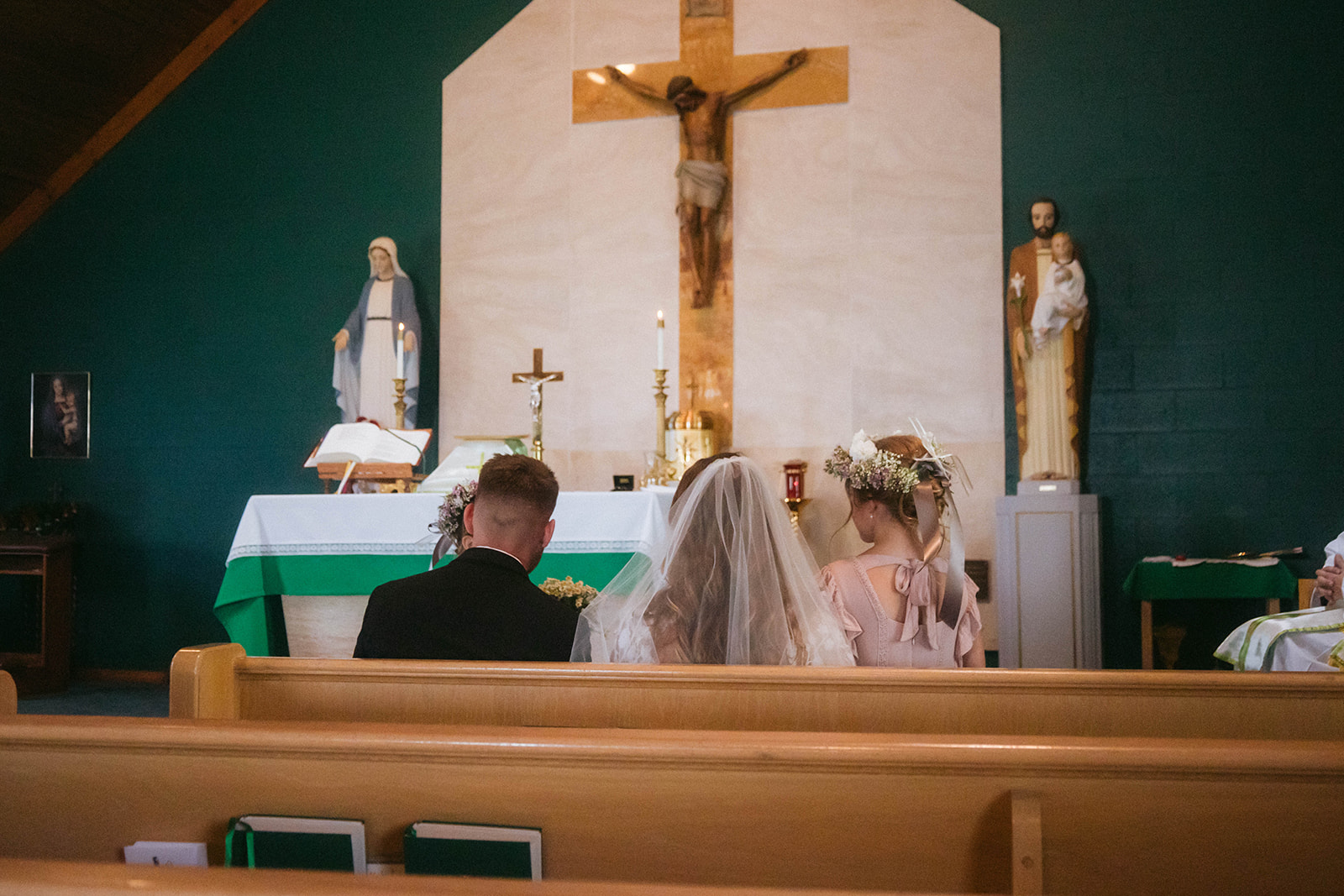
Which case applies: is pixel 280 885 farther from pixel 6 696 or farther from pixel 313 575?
pixel 313 575

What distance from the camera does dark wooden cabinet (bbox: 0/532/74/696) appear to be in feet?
20.9

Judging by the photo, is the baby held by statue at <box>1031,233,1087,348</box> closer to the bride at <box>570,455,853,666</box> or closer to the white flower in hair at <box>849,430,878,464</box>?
the white flower in hair at <box>849,430,878,464</box>

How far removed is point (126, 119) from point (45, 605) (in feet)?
11.1

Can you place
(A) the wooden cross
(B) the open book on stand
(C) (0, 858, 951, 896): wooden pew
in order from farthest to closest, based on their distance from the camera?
(A) the wooden cross, (B) the open book on stand, (C) (0, 858, 951, 896): wooden pew

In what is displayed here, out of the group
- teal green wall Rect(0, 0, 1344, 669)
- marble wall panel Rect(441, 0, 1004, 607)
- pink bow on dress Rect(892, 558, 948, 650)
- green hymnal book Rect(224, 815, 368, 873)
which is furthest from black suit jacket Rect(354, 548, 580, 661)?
teal green wall Rect(0, 0, 1344, 669)

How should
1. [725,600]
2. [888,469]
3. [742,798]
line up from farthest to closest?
[888,469] < [725,600] < [742,798]

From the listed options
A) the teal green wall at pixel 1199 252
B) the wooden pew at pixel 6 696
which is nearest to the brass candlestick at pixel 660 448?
the teal green wall at pixel 1199 252

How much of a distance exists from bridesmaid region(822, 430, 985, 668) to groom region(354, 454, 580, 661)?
70cm

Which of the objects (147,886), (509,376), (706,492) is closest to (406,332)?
(509,376)

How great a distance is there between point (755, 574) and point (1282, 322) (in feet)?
15.2

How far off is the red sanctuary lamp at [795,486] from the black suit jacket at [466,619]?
11.4 ft

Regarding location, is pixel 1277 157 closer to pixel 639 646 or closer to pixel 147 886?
pixel 639 646

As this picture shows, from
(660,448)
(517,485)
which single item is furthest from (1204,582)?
(517,485)

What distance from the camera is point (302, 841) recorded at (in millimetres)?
1212
